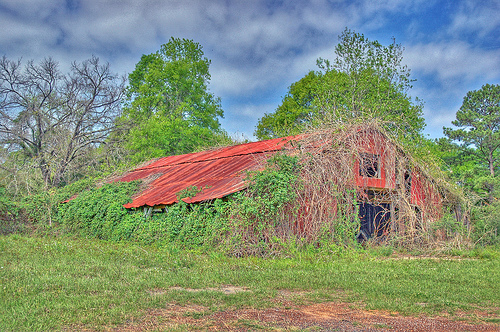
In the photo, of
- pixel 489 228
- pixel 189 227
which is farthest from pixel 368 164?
pixel 189 227

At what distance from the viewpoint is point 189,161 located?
21.9 m

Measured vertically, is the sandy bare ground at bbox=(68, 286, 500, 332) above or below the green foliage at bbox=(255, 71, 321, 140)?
below

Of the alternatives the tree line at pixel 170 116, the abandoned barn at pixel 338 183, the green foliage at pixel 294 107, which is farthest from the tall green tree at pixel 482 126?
the abandoned barn at pixel 338 183

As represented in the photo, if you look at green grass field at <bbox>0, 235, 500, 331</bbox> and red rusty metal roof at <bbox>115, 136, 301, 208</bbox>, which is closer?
green grass field at <bbox>0, 235, 500, 331</bbox>

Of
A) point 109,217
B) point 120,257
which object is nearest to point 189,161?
point 109,217

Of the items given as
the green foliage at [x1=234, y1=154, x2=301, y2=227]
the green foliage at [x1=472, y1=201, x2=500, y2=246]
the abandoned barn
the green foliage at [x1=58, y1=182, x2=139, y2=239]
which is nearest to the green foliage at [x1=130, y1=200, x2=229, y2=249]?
the abandoned barn

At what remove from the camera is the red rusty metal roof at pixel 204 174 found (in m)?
14.4

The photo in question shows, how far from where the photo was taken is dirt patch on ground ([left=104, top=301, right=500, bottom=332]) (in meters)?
5.37

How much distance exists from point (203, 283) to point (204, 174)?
9879 millimetres

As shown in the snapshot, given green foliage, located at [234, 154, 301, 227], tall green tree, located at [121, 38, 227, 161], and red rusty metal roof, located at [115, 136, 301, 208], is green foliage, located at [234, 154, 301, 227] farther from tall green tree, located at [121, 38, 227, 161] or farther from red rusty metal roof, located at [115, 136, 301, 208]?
tall green tree, located at [121, 38, 227, 161]

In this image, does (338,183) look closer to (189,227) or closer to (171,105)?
(189,227)

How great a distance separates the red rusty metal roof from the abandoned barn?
0.06m

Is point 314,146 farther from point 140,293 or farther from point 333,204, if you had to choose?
point 140,293

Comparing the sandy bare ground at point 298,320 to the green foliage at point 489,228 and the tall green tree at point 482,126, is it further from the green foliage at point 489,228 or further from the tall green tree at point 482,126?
the tall green tree at point 482,126
